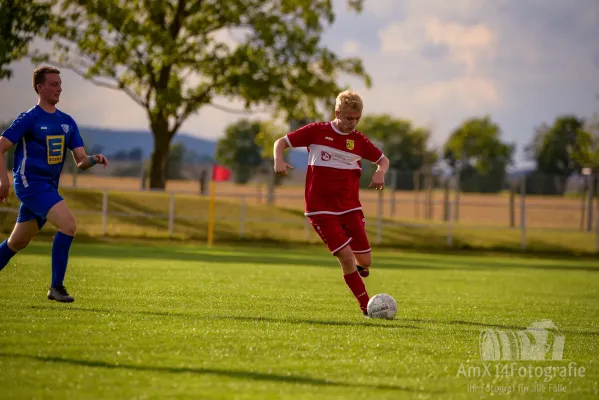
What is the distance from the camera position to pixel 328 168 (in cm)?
816

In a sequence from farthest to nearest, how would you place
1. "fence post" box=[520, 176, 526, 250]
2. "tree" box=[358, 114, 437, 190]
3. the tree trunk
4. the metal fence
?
"tree" box=[358, 114, 437, 190] < the tree trunk < "fence post" box=[520, 176, 526, 250] < the metal fence

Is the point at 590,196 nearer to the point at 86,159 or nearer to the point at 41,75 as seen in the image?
the point at 86,159

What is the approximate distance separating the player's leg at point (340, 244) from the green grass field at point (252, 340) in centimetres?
28

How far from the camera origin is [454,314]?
29.5 ft

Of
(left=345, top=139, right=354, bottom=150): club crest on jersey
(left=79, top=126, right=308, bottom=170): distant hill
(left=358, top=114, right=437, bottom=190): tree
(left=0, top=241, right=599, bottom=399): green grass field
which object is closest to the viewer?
(left=0, top=241, right=599, bottom=399): green grass field

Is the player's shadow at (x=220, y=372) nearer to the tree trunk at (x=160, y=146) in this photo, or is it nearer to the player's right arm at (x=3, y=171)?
Answer: the player's right arm at (x=3, y=171)

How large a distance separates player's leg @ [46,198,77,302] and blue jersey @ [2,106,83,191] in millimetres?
292

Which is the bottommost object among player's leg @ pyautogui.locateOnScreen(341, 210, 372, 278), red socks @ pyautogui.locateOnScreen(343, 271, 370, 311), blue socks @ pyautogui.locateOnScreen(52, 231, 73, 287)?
red socks @ pyautogui.locateOnScreen(343, 271, 370, 311)

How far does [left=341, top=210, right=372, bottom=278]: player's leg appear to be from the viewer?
8.28m

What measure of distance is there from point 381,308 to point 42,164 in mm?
3316

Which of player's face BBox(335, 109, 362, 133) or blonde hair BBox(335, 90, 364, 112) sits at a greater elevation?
blonde hair BBox(335, 90, 364, 112)

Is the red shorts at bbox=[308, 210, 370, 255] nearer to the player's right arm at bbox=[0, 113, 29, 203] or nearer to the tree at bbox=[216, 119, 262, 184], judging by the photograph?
the player's right arm at bbox=[0, 113, 29, 203]

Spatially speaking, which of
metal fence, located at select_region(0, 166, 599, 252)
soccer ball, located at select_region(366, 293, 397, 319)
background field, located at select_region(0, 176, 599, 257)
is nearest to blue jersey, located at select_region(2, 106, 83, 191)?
soccer ball, located at select_region(366, 293, 397, 319)
